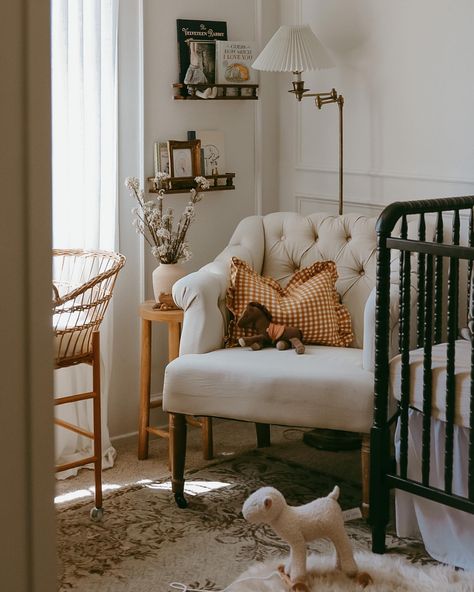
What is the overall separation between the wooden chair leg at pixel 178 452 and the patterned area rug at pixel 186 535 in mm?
54

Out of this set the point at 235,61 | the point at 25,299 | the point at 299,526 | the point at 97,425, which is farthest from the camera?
the point at 235,61

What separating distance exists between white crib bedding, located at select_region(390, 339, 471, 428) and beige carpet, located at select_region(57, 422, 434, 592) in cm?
44

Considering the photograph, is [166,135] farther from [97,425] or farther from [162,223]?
[97,425]

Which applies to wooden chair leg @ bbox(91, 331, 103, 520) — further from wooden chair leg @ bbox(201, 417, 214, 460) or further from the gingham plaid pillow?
wooden chair leg @ bbox(201, 417, 214, 460)

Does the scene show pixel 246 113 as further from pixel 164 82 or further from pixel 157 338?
pixel 157 338

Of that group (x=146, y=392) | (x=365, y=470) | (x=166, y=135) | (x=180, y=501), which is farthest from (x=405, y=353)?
(x=166, y=135)

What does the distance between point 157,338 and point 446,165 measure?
1342mm

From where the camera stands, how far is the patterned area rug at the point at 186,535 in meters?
2.47

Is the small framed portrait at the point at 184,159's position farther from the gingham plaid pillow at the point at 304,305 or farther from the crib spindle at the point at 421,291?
the crib spindle at the point at 421,291

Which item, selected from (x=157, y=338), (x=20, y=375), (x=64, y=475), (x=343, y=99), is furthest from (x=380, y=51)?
(x=20, y=375)

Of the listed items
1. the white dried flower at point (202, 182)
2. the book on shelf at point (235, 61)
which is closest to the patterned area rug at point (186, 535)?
the white dried flower at point (202, 182)

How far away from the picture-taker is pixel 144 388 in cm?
339

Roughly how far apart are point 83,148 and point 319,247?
0.94 metres

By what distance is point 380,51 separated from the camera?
3500 millimetres
